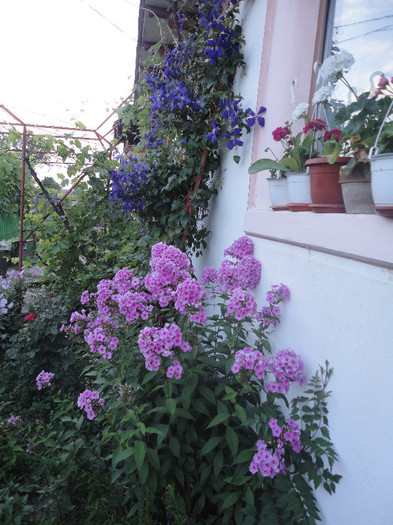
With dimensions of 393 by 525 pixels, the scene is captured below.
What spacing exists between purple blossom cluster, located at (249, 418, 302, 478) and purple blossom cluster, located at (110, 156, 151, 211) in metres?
2.29

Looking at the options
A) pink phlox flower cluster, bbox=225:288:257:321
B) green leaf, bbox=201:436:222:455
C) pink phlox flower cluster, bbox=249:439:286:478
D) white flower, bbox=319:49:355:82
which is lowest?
green leaf, bbox=201:436:222:455

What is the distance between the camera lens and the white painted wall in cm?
109

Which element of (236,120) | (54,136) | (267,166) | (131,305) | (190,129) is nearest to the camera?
(131,305)

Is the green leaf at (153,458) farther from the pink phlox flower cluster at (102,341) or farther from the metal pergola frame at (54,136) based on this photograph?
the metal pergola frame at (54,136)

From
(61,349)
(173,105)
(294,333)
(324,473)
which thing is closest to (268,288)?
(294,333)

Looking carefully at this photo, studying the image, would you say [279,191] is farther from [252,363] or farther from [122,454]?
[122,454]

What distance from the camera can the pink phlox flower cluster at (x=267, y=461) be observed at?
1.30 metres

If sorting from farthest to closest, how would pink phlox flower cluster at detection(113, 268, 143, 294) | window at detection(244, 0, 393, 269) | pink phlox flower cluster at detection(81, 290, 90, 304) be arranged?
pink phlox flower cluster at detection(81, 290, 90, 304)
pink phlox flower cluster at detection(113, 268, 143, 294)
window at detection(244, 0, 393, 269)

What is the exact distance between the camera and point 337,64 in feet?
4.59

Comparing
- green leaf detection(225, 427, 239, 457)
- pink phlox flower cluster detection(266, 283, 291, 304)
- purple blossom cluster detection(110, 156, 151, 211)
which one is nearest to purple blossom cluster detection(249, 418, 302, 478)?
green leaf detection(225, 427, 239, 457)

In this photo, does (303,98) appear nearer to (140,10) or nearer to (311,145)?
(311,145)

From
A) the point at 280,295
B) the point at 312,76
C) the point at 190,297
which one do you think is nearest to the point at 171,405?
the point at 190,297

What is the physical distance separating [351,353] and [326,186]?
0.59 meters

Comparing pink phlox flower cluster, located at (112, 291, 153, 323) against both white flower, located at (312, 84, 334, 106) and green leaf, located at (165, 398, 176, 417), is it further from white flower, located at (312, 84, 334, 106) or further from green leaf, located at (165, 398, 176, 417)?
white flower, located at (312, 84, 334, 106)
